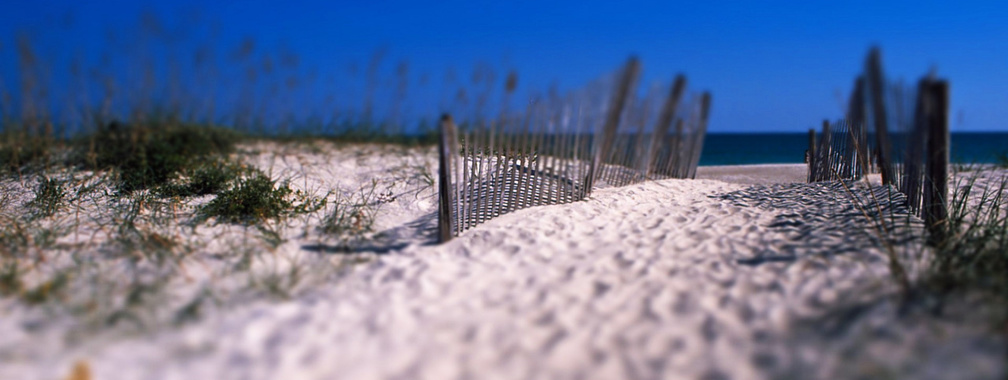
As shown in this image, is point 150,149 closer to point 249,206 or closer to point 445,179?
point 249,206

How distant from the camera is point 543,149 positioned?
4.76 m

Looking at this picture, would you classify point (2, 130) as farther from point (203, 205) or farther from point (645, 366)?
point (645, 366)

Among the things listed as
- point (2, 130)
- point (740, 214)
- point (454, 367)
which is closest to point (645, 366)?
point (454, 367)

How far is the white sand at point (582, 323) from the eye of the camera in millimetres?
2115

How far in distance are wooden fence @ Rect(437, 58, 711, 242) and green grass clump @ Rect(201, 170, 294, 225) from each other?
55.7 inches

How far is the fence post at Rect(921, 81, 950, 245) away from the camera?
3.07 metres

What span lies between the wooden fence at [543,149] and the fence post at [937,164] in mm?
1691

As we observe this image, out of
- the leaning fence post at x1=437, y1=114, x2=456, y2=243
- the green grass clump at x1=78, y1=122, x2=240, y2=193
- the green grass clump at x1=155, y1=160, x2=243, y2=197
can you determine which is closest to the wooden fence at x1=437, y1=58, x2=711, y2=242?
the leaning fence post at x1=437, y1=114, x2=456, y2=243

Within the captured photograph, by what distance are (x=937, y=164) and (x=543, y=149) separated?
272 cm

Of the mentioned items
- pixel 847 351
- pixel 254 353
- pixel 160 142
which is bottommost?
pixel 254 353

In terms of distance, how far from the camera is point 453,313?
2.61 meters

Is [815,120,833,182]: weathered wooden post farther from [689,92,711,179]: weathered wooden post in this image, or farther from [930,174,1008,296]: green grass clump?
[930,174,1008,296]: green grass clump

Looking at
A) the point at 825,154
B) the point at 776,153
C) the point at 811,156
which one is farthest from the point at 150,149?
the point at 776,153

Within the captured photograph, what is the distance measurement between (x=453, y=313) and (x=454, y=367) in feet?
1.45
